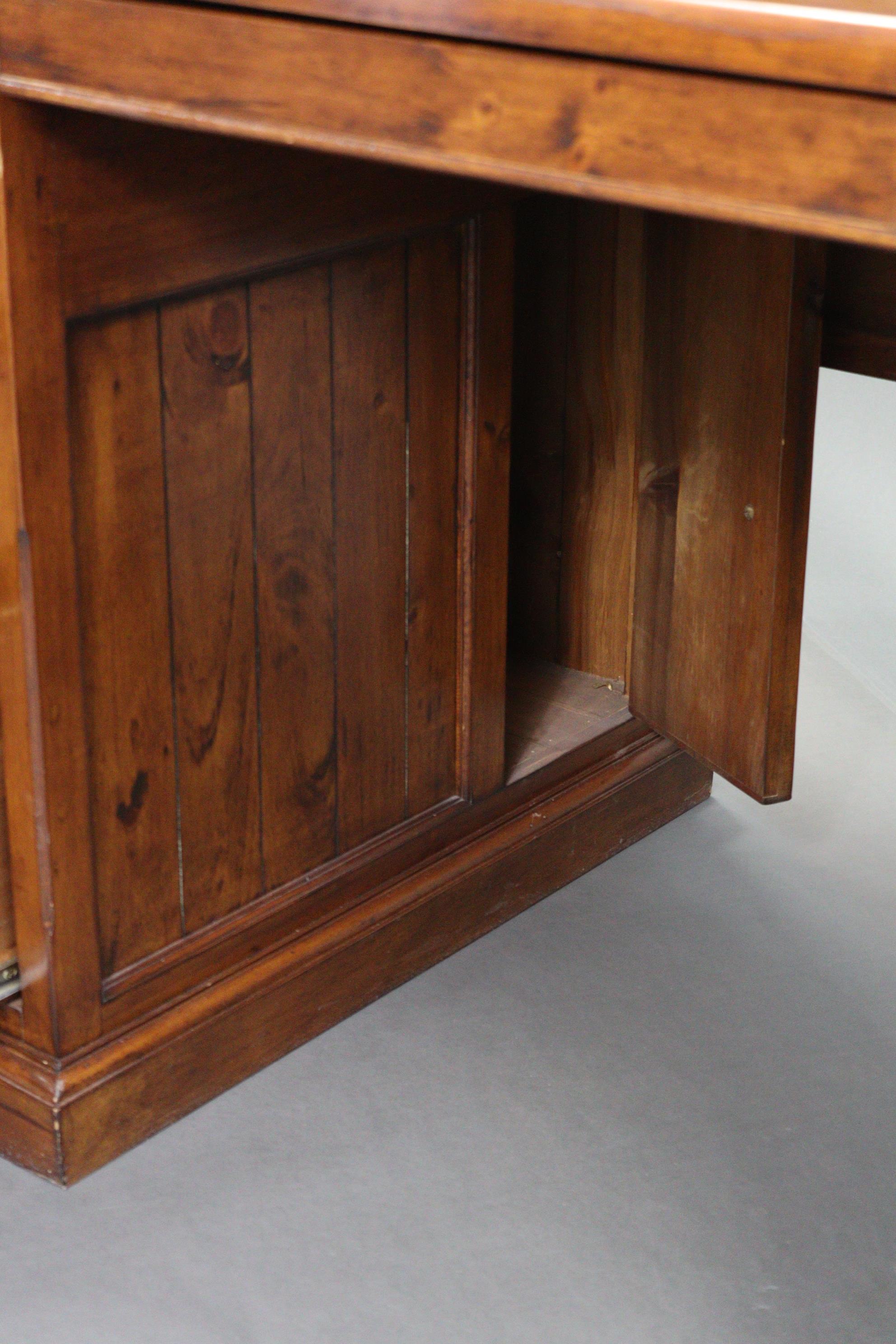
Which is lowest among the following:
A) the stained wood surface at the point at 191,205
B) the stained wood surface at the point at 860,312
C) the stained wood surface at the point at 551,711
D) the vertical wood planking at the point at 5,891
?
the stained wood surface at the point at 551,711

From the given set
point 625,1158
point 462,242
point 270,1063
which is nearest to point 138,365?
point 462,242

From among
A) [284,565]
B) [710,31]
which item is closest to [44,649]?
[284,565]

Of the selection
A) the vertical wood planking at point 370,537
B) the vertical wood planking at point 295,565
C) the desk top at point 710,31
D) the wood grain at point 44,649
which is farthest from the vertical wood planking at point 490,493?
the desk top at point 710,31

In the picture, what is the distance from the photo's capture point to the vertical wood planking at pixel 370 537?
1.98 meters

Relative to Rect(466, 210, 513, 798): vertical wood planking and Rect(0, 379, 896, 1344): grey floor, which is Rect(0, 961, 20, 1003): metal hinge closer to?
Rect(0, 379, 896, 1344): grey floor

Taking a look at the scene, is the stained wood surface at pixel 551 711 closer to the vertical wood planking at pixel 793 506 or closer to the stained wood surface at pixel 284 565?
the stained wood surface at pixel 284 565

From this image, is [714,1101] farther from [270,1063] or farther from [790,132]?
[790,132]

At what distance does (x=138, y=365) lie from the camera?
1.75 meters

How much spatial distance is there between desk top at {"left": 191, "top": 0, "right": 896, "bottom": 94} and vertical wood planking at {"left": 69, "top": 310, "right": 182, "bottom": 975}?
1.96 ft

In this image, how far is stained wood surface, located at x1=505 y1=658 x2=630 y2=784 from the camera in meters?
2.49

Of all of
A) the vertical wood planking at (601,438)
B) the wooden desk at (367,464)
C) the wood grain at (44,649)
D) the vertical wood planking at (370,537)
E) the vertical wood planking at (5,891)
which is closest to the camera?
the wooden desk at (367,464)

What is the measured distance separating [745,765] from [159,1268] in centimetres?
102

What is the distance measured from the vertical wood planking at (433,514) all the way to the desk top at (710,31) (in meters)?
0.82

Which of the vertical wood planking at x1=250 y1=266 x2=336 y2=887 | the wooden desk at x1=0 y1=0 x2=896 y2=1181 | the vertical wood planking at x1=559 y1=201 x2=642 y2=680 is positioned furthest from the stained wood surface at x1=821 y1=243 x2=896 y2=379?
the vertical wood planking at x1=250 y1=266 x2=336 y2=887
